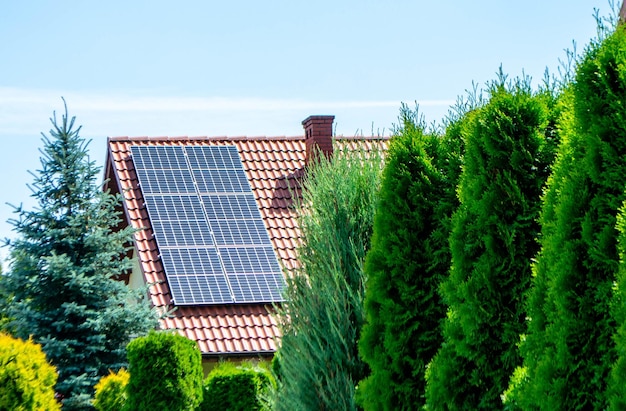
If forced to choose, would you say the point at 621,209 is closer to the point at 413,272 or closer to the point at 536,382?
the point at 536,382

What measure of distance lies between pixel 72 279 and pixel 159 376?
4310mm

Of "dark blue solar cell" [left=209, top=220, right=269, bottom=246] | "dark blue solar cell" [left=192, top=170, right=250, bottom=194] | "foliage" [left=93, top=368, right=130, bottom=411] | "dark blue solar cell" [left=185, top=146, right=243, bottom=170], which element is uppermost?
"dark blue solar cell" [left=185, top=146, right=243, bottom=170]

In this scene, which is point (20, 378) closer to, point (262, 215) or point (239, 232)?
point (239, 232)

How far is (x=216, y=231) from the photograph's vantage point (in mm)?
20203

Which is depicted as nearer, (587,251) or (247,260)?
(587,251)

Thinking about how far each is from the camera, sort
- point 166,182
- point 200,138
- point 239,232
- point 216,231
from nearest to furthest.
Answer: point 216,231 → point 239,232 → point 166,182 → point 200,138

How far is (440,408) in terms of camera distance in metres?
7.48

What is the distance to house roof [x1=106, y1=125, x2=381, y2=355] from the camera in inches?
727

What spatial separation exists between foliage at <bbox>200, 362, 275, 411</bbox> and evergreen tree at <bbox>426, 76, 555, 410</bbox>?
7025 millimetres

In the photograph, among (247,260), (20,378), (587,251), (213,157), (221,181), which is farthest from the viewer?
(213,157)

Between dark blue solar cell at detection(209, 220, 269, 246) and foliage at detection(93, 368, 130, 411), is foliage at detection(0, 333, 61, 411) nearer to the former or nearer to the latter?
foliage at detection(93, 368, 130, 411)

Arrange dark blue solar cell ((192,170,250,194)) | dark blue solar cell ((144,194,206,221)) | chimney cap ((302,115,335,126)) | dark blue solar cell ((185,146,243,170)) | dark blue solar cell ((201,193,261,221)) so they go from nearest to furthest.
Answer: dark blue solar cell ((144,194,206,221)) < dark blue solar cell ((201,193,261,221)) < dark blue solar cell ((192,170,250,194)) < dark blue solar cell ((185,146,243,170)) < chimney cap ((302,115,335,126))

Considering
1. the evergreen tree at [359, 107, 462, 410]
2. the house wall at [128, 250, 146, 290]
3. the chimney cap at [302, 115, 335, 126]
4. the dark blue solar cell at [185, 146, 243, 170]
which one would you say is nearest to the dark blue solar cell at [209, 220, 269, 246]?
the house wall at [128, 250, 146, 290]

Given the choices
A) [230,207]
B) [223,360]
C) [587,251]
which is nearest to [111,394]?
[223,360]
